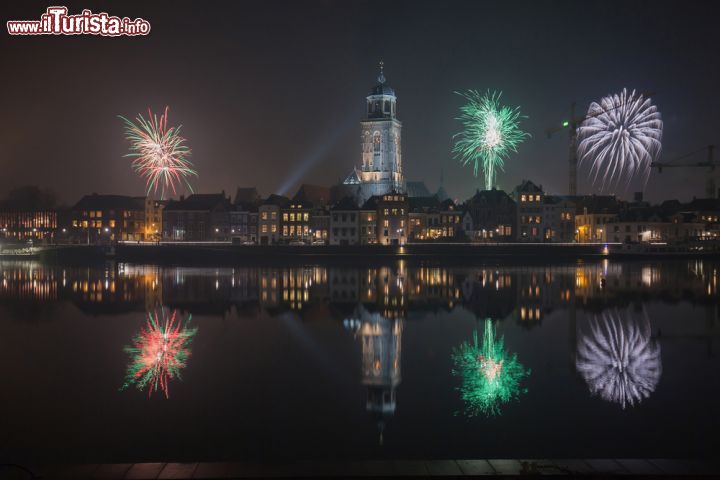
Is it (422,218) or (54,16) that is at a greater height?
(54,16)

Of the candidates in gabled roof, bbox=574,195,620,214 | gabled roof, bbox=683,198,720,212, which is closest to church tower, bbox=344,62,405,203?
gabled roof, bbox=574,195,620,214

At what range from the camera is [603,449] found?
39.4 feet

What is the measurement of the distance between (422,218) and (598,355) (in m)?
85.9

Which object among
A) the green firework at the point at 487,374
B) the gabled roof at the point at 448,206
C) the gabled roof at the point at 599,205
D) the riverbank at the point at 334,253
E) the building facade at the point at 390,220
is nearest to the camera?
the green firework at the point at 487,374

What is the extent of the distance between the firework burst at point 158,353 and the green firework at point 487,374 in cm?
828

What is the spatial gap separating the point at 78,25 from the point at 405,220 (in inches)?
2628

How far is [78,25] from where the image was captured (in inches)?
1556

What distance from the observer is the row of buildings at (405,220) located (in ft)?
329

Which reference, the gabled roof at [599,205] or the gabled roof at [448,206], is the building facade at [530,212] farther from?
the gabled roof at [599,205]

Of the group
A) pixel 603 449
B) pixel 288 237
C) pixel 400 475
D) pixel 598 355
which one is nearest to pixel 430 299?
pixel 598 355

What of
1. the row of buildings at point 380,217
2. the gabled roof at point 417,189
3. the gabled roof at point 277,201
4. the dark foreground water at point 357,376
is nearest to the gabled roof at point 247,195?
the row of buildings at point 380,217

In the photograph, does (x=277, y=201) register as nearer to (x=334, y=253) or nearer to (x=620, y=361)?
(x=334, y=253)

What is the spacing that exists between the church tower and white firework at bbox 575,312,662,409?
3938 inches

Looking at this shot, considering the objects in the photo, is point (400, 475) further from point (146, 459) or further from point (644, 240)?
point (644, 240)
